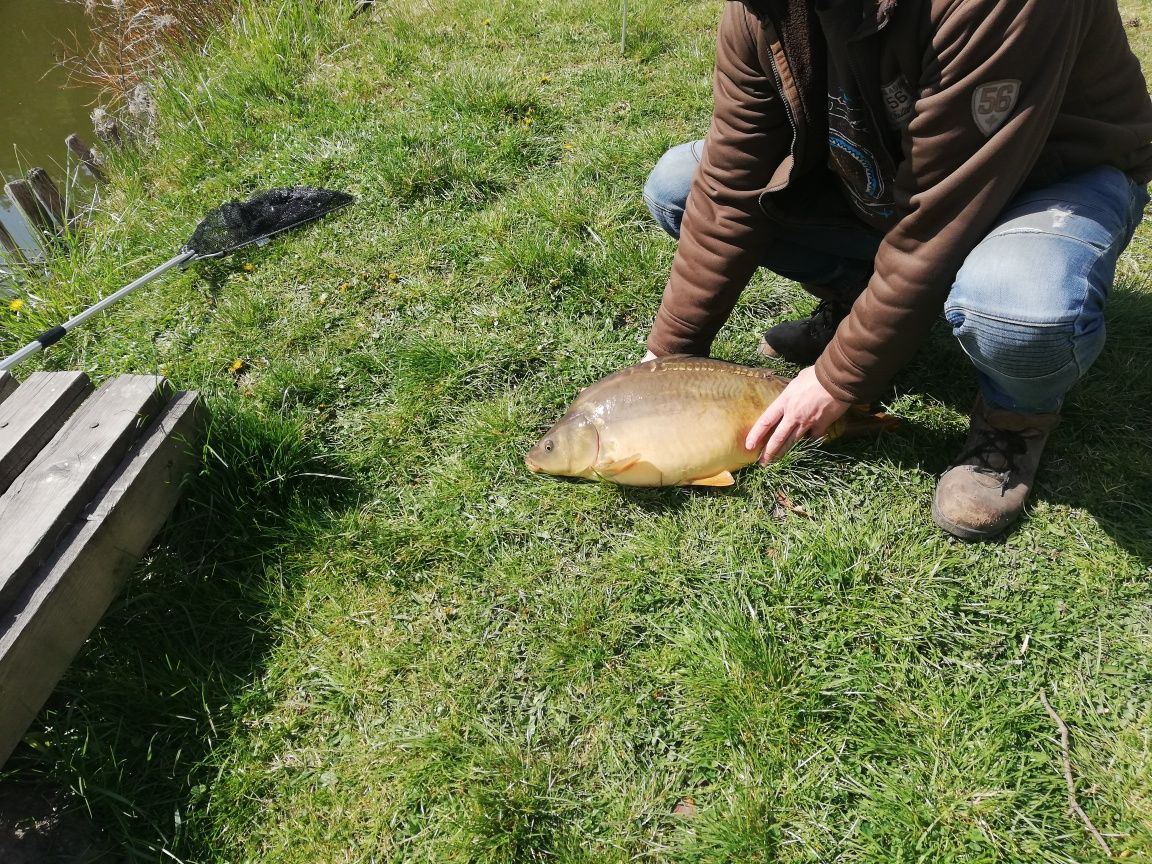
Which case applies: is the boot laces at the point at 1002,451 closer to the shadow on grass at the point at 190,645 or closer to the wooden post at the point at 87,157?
the shadow on grass at the point at 190,645

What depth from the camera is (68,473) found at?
201 centimetres

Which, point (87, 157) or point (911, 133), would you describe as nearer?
point (911, 133)

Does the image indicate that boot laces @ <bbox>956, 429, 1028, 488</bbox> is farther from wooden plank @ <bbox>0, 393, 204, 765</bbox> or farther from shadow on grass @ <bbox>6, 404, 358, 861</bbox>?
wooden plank @ <bbox>0, 393, 204, 765</bbox>

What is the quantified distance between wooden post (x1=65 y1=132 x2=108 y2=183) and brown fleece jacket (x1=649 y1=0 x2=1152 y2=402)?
4474mm

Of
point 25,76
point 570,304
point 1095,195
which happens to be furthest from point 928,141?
point 25,76

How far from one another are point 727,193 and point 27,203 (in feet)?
13.7

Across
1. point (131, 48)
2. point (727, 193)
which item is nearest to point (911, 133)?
point (727, 193)

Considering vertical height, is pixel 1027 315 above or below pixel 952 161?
below

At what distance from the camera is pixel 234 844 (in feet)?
5.85

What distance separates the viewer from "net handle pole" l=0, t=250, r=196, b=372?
2.67 metres

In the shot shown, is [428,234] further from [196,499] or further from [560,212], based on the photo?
[196,499]

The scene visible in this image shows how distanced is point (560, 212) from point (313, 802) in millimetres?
2504

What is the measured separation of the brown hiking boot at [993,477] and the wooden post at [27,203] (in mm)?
4649

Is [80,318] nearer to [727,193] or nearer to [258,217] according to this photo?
[258,217]
